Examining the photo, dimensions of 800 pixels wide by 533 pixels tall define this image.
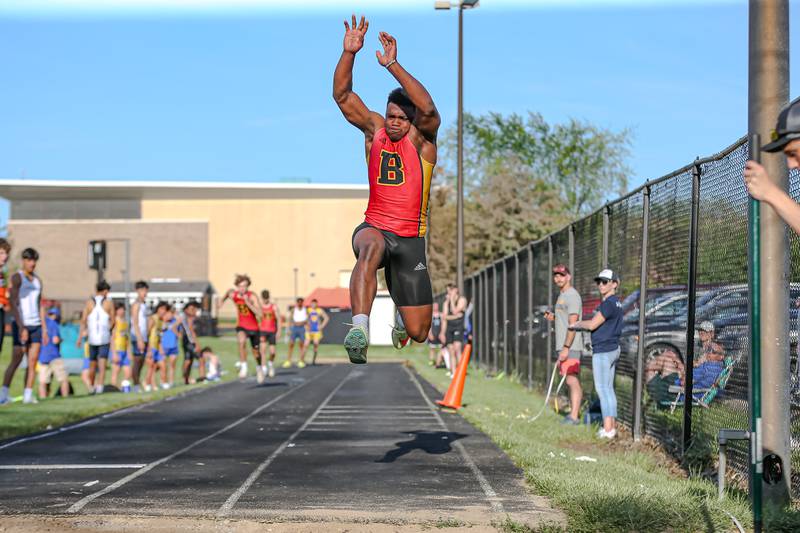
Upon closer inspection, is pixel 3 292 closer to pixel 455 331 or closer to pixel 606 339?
pixel 606 339

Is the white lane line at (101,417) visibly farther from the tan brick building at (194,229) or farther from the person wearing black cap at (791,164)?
the tan brick building at (194,229)

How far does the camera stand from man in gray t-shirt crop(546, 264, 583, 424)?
13978 mm

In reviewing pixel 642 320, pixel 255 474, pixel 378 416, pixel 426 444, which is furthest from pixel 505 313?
pixel 255 474

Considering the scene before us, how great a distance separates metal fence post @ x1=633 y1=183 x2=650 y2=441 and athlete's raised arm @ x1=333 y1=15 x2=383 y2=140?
4.46 meters

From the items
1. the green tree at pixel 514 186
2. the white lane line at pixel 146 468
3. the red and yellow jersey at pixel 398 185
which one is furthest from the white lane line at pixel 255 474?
the green tree at pixel 514 186

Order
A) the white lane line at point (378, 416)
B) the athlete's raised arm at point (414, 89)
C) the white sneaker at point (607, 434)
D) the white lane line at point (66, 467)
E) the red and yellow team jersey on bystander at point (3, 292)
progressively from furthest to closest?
1. the white lane line at point (378, 416)
2. the red and yellow team jersey on bystander at point (3, 292)
3. the white sneaker at point (607, 434)
4. the white lane line at point (66, 467)
5. the athlete's raised arm at point (414, 89)

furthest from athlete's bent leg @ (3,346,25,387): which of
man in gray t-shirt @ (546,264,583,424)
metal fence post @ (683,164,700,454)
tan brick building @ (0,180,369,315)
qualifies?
tan brick building @ (0,180,369,315)

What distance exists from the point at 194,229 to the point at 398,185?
281 feet

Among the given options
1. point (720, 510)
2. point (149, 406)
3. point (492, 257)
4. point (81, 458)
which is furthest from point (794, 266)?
point (492, 257)

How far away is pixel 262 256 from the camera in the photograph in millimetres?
92688

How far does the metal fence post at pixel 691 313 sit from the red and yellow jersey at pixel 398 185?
2.84m

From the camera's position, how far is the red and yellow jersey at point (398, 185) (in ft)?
27.3

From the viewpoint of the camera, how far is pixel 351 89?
8.37m

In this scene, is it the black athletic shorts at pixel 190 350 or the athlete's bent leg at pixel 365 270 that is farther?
the black athletic shorts at pixel 190 350
